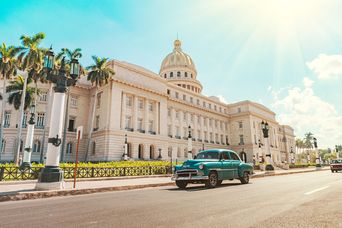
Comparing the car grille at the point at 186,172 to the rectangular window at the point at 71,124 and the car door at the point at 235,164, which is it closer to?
the car door at the point at 235,164

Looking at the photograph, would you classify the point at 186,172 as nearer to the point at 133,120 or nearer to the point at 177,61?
the point at 133,120

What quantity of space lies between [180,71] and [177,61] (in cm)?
410

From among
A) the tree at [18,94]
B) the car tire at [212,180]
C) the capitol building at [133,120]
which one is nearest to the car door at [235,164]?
the car tire at [212,180]

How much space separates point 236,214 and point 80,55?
35.4 meters

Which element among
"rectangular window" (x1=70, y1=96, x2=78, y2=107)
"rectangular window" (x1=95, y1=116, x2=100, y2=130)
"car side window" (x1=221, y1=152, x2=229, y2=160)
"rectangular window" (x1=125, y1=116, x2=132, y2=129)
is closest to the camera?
"car side window" (x1=221, y1=152, x2=229, y2=160)

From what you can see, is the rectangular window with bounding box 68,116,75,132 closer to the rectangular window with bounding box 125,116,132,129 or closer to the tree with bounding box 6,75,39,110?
the tree with bounding box 6,75,39,110

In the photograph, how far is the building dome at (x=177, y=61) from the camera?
247 feet

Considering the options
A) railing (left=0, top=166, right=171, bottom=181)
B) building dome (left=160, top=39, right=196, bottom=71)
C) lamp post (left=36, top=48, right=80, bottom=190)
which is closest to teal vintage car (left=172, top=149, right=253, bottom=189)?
lamp post (left=36, top=48, right=80, bottom=190)

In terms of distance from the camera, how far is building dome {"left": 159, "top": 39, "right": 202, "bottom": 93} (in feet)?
236

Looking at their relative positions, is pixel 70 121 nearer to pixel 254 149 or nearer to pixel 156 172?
pixel 156 172

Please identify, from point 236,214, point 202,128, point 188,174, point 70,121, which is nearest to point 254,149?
point 202,128

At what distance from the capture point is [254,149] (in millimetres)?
65062

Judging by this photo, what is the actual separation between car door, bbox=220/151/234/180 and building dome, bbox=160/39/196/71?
64.4m

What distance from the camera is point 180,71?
243 feet
